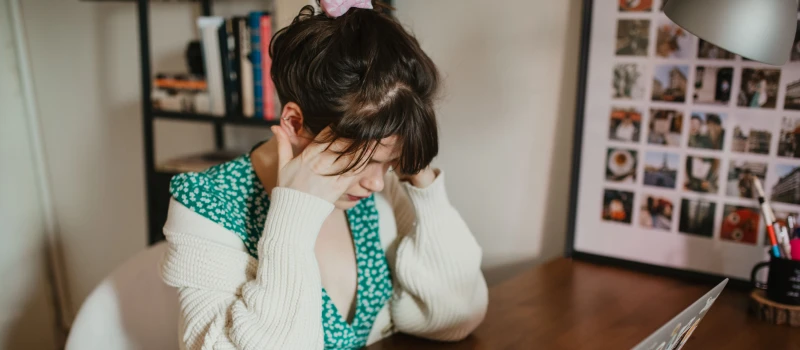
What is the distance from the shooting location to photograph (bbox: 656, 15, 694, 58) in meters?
1.04

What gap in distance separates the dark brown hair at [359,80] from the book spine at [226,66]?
586 millimetres

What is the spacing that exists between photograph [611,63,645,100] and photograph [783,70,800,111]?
8.6 inches

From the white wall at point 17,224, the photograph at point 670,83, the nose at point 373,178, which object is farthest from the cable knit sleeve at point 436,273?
the white wall at point 17,224

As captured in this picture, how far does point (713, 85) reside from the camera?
1034mm

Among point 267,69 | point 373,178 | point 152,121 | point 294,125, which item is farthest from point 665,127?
point 152,121

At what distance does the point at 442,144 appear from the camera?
4.47 ft

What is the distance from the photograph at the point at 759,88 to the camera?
0.99m

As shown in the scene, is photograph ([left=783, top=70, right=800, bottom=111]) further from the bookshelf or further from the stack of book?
the bookshelf

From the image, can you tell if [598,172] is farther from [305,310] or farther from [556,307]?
[305,310]

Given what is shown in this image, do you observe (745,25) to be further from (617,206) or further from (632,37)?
(617,206)

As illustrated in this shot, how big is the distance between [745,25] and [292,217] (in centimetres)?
62

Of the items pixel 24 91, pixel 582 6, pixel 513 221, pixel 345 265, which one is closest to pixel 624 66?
pixel 582 6

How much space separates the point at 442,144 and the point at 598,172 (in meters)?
0.35

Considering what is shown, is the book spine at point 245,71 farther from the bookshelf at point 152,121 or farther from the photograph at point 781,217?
the photograph at point 781,217
